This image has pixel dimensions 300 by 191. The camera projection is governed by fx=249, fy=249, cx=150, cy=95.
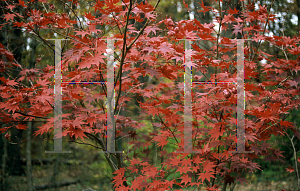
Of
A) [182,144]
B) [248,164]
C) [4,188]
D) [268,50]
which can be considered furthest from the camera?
[268,50]

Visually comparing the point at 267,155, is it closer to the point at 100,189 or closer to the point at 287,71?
the point at 287,71

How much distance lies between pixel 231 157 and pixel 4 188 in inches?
167

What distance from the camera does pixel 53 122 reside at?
230cm

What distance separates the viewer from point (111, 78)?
2.59 m

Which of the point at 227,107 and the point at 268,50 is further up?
the point at 268,50

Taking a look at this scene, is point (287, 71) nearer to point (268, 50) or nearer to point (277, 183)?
point (268, 50)

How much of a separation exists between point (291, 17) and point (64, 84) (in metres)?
5.73

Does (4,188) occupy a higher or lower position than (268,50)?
lower

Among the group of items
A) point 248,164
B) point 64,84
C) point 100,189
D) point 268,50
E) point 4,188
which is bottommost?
point 100,189

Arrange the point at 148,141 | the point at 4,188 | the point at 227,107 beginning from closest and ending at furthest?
the point at 227,107 < the point at 148,141 < the point at 4,188

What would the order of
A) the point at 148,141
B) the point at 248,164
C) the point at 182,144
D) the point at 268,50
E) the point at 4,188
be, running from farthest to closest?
the point at 268,50 → the point at 4,188 → the point at 148,141 → the point at 248,164 → the point at 182,144

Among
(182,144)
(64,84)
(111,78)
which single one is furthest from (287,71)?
(64,84)

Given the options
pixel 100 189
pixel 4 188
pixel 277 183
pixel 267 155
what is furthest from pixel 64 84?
pixel 277 183

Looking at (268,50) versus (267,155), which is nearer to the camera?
(267,155)
